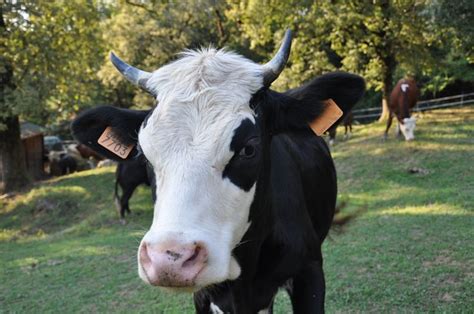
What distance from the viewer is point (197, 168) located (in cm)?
226

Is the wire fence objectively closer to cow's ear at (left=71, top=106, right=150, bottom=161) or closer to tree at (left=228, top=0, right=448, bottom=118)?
tree at (left=228, top=0, right=448, bottom=118)

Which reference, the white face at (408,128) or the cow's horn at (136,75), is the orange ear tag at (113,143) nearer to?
the cow's horn at (136,75)

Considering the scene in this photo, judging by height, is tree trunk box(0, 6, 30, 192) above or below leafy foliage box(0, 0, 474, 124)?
below

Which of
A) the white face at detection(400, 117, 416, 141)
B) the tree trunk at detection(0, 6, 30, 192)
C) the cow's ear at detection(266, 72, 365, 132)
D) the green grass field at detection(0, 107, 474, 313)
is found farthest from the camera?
the tree trunk at detection(0, 6, 30, 192)

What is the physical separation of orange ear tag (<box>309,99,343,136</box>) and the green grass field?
266cm

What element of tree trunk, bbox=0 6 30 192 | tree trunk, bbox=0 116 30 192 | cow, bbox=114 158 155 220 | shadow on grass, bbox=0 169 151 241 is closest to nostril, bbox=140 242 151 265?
shadow on grass, bbox=0 169 151 241

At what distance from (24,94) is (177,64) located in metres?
14.0

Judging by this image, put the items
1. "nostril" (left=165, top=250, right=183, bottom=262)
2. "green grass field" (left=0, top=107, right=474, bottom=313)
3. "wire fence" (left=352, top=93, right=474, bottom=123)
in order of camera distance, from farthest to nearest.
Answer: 1. "wire fence" (left=352, top=93, right=474, bottom=123)
2. "green grass field" (left=0, top=107, right=474, bottom=313)
3. "nostril" (left=165, top=250, right=183, bottom=262)

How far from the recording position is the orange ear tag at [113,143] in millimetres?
3158

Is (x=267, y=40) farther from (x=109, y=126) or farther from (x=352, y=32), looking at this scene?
(x=109, y=126)

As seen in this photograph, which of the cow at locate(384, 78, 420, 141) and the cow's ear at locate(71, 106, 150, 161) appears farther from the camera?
the cow at locate(384, 78, 420, 141)

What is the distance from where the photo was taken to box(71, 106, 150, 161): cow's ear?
307 cm

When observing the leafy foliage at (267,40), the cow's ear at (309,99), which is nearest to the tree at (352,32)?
the leafy foliage at (267,40)

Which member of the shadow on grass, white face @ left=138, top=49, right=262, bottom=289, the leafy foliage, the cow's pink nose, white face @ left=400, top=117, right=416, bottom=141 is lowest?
the shadow on grass
